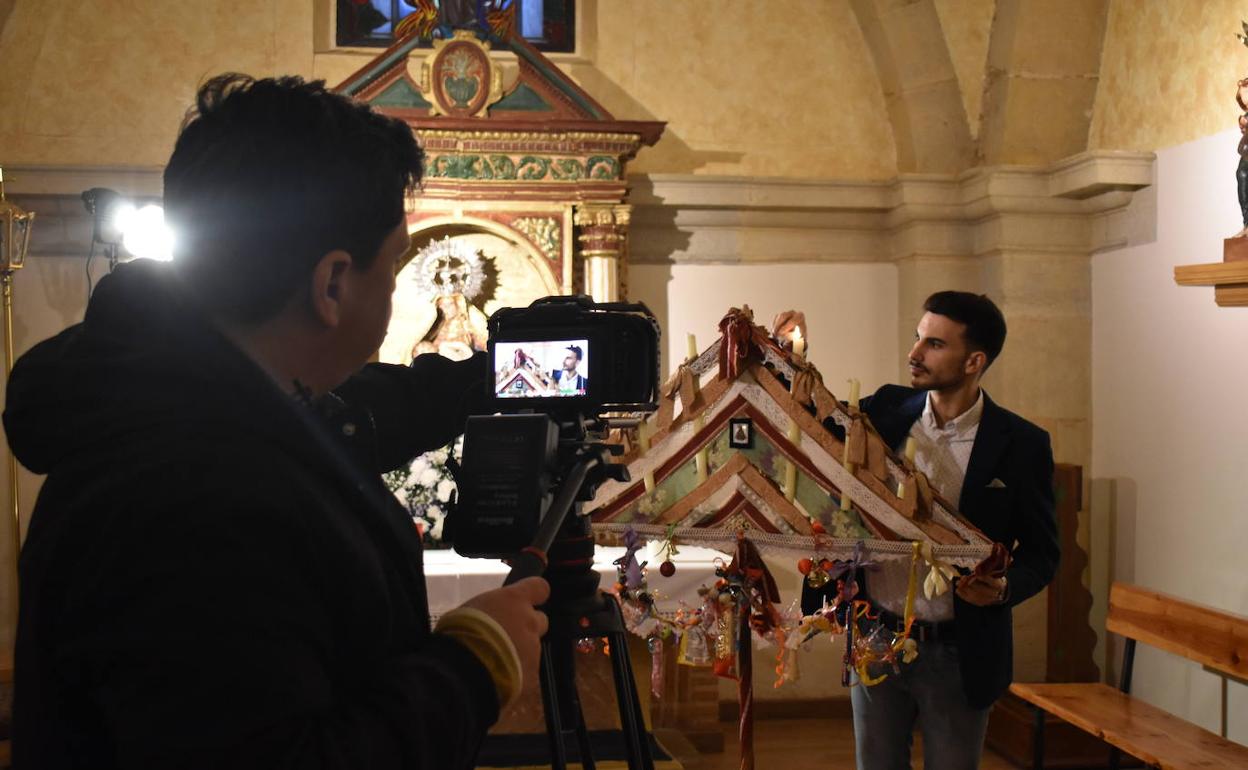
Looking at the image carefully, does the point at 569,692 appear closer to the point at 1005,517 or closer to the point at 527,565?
the point at 527,565

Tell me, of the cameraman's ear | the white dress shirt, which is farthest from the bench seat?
the cameraman's ear

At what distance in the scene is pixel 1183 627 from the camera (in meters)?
4.01

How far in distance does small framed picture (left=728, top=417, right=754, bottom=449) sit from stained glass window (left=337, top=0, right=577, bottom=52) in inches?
132

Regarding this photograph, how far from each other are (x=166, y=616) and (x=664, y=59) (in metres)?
5.35

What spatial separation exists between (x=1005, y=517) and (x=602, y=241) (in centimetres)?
286

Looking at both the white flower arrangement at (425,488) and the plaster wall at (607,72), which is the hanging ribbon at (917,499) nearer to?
the white flower arrangement at (425,488)

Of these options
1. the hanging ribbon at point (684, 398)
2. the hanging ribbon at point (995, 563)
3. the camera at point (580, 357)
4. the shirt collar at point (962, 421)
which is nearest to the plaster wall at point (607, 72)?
the shirt collar at point (962, 421)

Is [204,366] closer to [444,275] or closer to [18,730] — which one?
[18,730]

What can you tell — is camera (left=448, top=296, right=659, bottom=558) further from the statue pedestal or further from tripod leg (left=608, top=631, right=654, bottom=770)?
the statue pedestal

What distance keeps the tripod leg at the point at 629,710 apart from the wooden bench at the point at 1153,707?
Answer: 2.57m

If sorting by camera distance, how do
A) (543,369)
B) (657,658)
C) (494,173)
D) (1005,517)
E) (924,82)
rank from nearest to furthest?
(543,369) < (657,658) < (1005,517) < (494,173) < (924,82)

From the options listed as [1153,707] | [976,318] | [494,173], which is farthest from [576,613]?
[494,173]

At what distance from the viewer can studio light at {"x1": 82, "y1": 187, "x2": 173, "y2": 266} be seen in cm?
509

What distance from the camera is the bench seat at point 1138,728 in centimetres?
357
